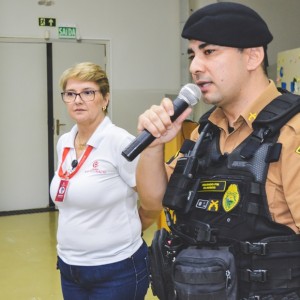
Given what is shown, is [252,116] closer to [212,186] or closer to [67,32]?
[212,186]

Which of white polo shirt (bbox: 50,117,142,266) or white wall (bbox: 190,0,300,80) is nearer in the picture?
white polo shirt (bbox: 50,117,142,266)

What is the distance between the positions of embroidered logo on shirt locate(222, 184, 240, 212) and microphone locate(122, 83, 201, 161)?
22 centimetres

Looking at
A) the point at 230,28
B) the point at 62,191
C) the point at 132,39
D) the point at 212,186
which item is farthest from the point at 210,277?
the point at 132,39

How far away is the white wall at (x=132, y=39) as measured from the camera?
6.40 m

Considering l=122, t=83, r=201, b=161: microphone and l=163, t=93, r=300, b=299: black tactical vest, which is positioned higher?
l=122, t=83, r=201, b=161: microphone

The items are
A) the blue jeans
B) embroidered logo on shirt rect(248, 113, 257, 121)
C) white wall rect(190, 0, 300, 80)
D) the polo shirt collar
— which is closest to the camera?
embroidered logo on shirt rect(248, 113, 257, 121)

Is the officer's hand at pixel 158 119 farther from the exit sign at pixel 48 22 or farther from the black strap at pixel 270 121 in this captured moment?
the exit sign at pixel 48 22

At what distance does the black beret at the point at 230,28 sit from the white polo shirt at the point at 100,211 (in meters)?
0.78

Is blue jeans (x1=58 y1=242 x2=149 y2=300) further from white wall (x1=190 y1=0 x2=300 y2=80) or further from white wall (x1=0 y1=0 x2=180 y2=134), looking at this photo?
white wall (x1=190 y1=0 x2=300 y2=80)

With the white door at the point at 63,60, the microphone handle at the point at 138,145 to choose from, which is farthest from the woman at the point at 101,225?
the white door at the point at 63,60

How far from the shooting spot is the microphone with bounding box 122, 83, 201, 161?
110 centimetres

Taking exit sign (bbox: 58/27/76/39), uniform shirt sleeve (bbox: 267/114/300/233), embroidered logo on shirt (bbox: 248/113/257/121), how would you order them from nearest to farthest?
uniform shirt sleeve (bbox: 267/114/300/233), embroidered logo on shirt (bbox: 248/113/257/121), exit sign (bbox: 58/27/76/39)

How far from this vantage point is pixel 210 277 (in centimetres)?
104

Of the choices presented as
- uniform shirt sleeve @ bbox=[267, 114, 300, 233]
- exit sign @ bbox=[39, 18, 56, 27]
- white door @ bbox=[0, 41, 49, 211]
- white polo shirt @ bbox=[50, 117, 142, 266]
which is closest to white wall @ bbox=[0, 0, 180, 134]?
exit sign @ bbox=[39, 18, 56, 27]
